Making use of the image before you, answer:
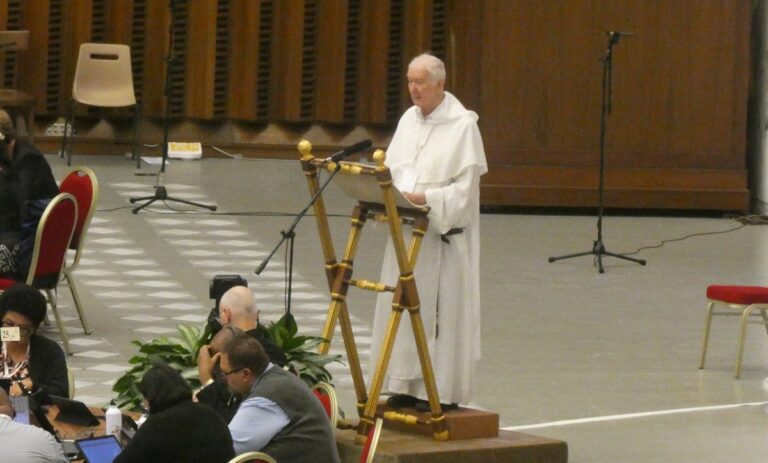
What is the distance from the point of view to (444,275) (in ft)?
21.2

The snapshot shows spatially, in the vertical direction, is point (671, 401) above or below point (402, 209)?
below

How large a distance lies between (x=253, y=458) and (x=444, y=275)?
1839mm

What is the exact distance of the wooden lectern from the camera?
19.3ft

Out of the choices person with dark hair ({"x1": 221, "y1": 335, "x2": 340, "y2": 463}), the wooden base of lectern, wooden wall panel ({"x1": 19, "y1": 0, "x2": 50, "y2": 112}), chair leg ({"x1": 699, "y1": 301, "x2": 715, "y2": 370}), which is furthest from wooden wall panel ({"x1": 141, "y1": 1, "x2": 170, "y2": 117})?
person with dark hair ({"x1": 221, "y1": 335, "x2": 340, "y2": 463})

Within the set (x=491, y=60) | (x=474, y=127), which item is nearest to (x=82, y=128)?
(x=491, y=60)

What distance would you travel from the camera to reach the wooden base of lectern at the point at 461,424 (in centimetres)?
637

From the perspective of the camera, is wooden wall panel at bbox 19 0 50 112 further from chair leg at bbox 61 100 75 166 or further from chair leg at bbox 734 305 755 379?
chair leg at bbox 734 305 755 379

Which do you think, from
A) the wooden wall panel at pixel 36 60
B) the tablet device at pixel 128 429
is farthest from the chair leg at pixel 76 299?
the wooden wall panel at pixel 36 60

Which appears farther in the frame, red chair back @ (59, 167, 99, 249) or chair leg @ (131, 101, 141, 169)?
chair leg @ (131, 101, 141, 169)

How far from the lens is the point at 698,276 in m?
10.9

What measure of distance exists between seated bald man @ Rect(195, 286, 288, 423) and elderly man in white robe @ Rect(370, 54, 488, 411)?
25.9 inches

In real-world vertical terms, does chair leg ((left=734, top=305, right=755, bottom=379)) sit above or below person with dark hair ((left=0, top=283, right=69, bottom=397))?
below

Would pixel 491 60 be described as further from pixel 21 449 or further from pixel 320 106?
pixel 21 449

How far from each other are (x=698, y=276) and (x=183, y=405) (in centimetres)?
670
